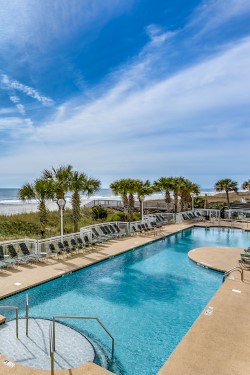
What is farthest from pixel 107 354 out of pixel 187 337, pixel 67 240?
pixel 67 240

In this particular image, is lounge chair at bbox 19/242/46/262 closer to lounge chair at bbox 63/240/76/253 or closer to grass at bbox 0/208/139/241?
lounge chair at bbox 63/240/76/253

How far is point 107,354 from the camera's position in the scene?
5926 mm

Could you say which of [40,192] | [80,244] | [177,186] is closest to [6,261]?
[80,244]

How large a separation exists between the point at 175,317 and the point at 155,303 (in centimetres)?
100

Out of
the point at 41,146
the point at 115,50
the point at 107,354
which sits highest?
the point at 115,50

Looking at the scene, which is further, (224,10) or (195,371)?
(224,10)

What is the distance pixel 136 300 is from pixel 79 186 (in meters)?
8.92

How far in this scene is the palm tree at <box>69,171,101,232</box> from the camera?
634 inches

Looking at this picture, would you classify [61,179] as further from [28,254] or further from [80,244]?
[28,254]

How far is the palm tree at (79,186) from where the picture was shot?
16094 mm

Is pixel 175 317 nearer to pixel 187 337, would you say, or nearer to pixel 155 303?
pixel 155 303

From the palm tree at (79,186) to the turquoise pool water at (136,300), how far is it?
460cm

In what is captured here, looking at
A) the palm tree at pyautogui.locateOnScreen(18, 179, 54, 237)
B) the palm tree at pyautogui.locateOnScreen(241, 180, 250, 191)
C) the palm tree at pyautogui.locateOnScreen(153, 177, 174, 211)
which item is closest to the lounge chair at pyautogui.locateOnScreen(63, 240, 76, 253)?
the palm tree at pyautogui.locateOnScreen(18, 179, 54, 237)

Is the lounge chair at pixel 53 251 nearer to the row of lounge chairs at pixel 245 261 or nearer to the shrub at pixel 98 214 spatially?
the row of lounge chairs at pixel 245 261
